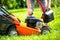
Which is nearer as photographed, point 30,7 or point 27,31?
point 27,31

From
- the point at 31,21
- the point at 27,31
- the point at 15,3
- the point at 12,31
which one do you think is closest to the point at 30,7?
the point at 31,21

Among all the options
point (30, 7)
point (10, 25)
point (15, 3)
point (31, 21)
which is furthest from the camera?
point (15, 3)

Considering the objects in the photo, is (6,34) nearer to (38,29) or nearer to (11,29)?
(11,29)

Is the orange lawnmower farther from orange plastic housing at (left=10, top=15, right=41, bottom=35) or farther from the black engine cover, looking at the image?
the black engine cover

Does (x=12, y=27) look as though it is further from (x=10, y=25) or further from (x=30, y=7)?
(x=30, y=7)

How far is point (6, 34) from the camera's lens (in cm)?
568

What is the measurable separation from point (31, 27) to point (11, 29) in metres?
0.49

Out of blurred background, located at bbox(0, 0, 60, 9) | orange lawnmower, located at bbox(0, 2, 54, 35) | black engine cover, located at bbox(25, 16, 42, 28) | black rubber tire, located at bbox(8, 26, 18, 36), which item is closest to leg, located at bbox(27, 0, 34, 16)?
black engine cover, located at bbox(25, 16, 42, 28)

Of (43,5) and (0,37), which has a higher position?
(43,5)

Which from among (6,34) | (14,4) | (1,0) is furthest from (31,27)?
(14,4)

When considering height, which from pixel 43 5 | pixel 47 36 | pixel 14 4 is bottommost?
pixel 14 4

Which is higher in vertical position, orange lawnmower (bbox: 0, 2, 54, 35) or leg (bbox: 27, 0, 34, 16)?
leg (bbox: 27, 0, 34, 16)

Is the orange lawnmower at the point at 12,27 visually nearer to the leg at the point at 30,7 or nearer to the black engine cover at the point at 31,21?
the black engine cover at the point at 31,21

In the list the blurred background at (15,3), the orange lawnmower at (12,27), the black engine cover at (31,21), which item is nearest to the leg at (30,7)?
the black engine cover at (31,21)
